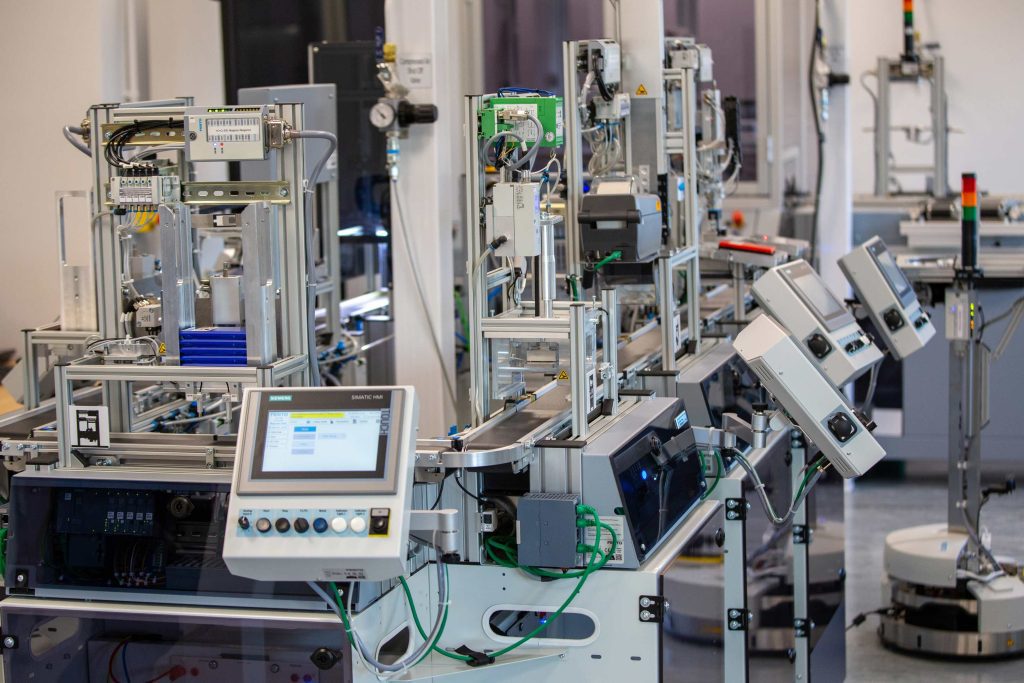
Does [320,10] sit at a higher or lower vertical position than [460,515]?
higher

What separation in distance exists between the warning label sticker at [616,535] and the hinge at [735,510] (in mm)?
745

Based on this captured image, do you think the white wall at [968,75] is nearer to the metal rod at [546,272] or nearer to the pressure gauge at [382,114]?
the pressure gauge at [382,114]

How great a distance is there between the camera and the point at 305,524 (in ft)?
7.96

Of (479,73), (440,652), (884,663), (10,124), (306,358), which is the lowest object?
(884,663)

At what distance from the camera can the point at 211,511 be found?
9.05ft

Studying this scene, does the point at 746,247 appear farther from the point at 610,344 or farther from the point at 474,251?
the point at 474,251

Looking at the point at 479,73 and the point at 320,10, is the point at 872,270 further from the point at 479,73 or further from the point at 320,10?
the point at 479,73

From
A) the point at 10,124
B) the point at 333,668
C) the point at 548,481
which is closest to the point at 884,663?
the point at 548,481

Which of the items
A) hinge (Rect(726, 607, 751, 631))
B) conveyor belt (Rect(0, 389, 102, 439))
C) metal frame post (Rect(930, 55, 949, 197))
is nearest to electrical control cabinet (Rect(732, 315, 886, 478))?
hinge (Rect(726, 607, 751, 631))

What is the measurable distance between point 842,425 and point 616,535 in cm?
78

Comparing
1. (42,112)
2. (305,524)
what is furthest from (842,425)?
(42,112)

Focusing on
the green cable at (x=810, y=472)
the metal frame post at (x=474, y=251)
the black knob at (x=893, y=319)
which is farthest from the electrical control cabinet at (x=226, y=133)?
the black knob at (x=893, y=319)

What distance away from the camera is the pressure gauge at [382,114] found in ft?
15.6

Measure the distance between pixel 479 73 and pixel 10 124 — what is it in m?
4.09
